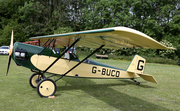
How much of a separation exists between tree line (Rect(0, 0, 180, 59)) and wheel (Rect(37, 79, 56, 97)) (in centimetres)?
2792

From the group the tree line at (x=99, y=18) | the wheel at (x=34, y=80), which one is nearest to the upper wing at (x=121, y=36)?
the wheel at (x=34, y=80)

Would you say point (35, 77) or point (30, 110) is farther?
point (35, 77)

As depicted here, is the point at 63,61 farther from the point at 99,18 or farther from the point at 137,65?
the point at 99,18

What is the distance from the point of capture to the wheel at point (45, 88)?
501 centimetres

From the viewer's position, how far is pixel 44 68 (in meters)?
5.74

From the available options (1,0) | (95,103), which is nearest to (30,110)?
(95,103)

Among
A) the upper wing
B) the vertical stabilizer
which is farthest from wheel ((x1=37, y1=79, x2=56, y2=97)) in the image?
the vertical stabilizer

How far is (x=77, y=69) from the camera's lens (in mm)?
6465

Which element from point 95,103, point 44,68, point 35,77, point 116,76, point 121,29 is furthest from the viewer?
point 116,76

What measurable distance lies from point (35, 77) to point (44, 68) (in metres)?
1.00

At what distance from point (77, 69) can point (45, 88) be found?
70.8 inches

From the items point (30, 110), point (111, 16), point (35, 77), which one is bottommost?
point (30, 110)

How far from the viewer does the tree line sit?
32.3m

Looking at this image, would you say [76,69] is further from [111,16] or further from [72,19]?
[72,19]
